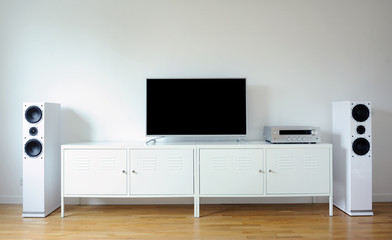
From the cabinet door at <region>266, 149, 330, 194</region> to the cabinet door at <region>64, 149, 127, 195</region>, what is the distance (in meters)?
1.44

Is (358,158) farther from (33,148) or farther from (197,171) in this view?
(33,148)

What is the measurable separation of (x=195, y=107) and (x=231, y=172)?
780 millimetres

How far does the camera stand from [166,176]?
2.77 meters

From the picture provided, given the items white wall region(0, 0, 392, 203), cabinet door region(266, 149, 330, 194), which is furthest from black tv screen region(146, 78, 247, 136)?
cabinet door region(266, 149, 330, 194)

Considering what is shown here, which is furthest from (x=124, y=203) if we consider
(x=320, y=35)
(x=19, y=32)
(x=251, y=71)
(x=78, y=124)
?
(x=320, y=35)

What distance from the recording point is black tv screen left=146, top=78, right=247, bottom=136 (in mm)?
3012

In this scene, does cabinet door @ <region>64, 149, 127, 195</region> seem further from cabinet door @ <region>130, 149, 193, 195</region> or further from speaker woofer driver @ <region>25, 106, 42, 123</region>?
speaker woofer driver @ <region>25, 106, 42, 123</region>

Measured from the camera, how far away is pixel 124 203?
321cm

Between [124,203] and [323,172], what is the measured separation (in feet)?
7.05

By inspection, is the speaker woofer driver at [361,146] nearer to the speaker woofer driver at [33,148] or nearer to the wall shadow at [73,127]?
the wall shadow at [73,127]

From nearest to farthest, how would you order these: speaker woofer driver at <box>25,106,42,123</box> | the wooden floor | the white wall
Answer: the wooden floor → speaker woofer driver at <box>25,106,42,123</box> → the white wall

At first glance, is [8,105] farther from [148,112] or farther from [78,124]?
[148,112]

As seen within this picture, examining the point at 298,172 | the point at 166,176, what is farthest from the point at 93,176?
the point at 298,172

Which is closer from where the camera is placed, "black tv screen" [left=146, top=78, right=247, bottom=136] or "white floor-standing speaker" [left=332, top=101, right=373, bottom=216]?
"white floor-standing speaker" [left=332, top=101, right=373, bottom=216]
